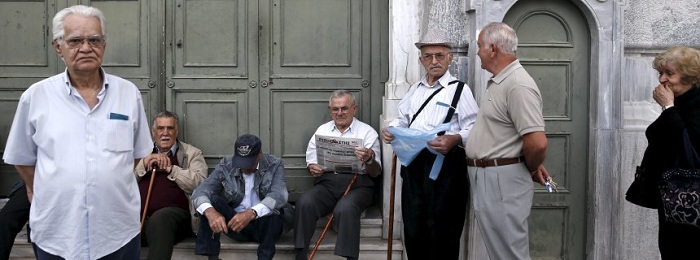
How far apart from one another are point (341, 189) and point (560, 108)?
1.65 m

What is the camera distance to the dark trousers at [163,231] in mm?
5688

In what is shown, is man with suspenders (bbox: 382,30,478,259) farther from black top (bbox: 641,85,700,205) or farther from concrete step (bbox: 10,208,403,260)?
black top (bbox: 641,85,700,205)

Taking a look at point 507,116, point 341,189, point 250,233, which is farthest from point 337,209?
point 507,116

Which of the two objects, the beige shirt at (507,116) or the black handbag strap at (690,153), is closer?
the black handbag strap at (690,153)

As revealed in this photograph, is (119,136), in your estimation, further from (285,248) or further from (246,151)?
(285,248)

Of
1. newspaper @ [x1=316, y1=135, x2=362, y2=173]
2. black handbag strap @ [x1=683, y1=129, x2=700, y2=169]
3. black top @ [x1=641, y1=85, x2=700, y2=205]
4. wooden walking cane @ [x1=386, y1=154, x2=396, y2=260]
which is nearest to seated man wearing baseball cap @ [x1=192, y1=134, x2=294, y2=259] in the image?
newspaper @ [x1=316, y1=135, x2=362, y2=173]

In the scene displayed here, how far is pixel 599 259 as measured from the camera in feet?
19.4

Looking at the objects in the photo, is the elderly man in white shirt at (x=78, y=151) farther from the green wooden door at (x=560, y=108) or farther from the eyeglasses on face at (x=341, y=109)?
the green wooden door at (x=560, y=108)

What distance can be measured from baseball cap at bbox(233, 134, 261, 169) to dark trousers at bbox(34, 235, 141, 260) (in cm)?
225

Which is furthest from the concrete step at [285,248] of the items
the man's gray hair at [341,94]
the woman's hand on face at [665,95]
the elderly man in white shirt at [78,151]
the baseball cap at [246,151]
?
the elderly man in white shirt at [78,151]

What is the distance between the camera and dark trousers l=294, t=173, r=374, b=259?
5801 mm

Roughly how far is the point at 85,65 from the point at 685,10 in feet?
14.2

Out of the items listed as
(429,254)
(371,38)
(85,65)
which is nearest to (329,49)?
(371,38)

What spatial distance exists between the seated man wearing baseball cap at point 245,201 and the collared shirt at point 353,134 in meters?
0.43
